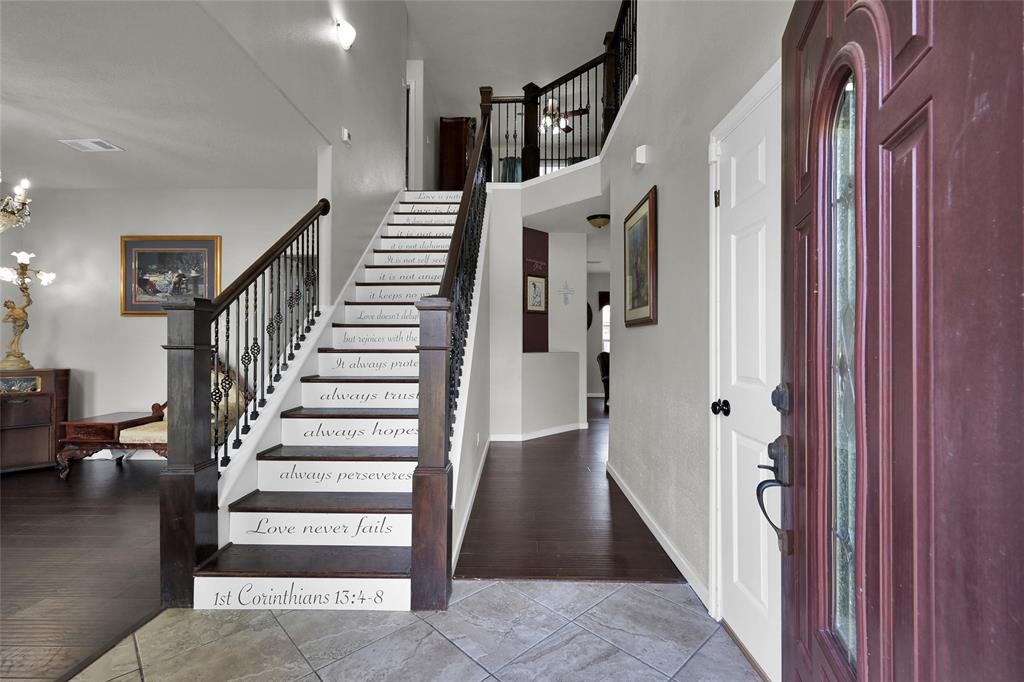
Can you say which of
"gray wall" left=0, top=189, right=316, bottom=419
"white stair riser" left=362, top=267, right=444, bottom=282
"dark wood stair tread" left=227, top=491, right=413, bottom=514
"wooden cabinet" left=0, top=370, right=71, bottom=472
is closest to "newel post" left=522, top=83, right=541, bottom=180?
"white stair riser" left=362, top=267, right=444, bottom=282

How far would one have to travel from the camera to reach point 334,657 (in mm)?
1820

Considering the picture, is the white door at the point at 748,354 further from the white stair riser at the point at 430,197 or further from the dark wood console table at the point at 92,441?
the dark wood console table at the point at 92,441

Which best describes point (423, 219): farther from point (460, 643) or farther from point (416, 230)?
point (460, 643)

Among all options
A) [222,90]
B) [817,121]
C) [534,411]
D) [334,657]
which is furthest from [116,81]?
[534,411]

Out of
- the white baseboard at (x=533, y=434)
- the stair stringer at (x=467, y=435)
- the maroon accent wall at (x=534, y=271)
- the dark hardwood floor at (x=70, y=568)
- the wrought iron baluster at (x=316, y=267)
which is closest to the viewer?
the dark hardwood floor at (x=70, y=568)

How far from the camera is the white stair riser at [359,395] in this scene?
3.22m

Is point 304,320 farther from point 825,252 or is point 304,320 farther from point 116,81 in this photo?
point 825,252

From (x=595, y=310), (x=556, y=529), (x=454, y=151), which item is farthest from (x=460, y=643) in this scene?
(x=595, y=310)

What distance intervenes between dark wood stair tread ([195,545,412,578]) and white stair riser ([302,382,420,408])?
1.04 m

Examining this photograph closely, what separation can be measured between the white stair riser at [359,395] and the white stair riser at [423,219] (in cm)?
245

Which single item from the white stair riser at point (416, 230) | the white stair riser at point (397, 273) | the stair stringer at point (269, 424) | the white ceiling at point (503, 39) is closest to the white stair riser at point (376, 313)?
the stair stringer at point (269, 424)

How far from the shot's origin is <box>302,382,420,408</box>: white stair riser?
3219 millimetres

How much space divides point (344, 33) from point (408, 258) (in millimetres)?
1870

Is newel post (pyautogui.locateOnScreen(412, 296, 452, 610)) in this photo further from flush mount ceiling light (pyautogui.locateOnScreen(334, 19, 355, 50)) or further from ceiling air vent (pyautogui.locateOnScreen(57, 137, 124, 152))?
ceiling air vent (pyautogui.locateOnScreen(57, 137, 124, 152))
